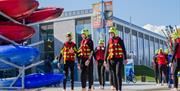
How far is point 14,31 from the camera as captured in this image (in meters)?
13.4

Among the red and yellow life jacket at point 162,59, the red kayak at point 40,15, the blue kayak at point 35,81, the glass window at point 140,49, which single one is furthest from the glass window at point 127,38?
the red kayak at point 40,15

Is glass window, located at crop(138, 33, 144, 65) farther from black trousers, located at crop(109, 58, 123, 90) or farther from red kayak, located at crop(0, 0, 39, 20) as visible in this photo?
black trousers, located at crop(109, 58, 123, 90)

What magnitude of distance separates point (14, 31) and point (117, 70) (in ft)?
11.9

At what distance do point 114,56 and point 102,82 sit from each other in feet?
14.7

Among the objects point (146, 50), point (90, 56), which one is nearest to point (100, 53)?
point (90, 56)

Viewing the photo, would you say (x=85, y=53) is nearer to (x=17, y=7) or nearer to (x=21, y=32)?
(x=21, y=32)

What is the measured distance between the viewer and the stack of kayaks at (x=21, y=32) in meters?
12.7

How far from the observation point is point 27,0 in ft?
43.7

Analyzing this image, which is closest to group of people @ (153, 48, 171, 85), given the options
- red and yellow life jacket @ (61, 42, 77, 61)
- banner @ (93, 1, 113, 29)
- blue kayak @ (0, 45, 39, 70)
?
red and yellow life jacket @ (61, 42, 77, 61)

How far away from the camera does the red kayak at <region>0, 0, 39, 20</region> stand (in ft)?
43.3

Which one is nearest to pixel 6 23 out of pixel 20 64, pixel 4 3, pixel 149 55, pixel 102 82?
pixel 4 3

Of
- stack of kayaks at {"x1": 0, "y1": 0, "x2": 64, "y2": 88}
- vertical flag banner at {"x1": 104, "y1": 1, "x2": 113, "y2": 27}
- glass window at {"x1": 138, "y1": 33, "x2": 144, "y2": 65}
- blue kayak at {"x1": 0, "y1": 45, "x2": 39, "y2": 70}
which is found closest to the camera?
blue kayak at {"x1": 0, "y1": 45, "x2": 39, "y2": 70}

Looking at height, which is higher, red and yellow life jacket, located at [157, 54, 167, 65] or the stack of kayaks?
the stack of kayaks

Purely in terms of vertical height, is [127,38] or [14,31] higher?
[127,38]
